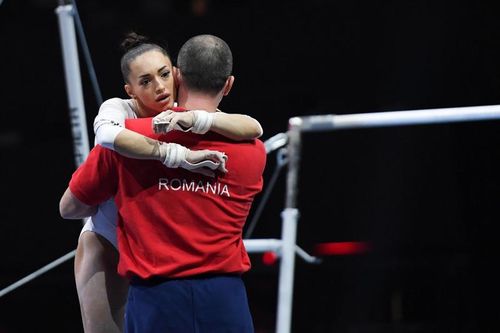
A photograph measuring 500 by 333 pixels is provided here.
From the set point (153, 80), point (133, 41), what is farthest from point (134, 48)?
point (153, 80)

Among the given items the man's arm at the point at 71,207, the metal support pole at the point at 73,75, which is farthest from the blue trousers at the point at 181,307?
the metal support pole at the point at 73,75

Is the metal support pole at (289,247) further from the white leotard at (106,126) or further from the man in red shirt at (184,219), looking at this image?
the white leotard at (106,126)

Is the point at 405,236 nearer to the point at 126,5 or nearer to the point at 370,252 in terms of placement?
the point at 370,252

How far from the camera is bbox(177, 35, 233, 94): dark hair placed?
1964mm

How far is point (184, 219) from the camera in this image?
1.94m

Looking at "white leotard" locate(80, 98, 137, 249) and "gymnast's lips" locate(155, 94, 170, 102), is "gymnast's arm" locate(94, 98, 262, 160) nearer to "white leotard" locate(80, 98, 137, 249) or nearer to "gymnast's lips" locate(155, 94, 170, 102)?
"white leotard" locate(80, 98, 137, 249)

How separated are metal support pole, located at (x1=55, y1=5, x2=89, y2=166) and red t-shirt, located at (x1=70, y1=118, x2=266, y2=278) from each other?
3.25ft

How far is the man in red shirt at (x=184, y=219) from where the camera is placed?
1.92m

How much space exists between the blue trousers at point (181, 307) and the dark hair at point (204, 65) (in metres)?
0.45

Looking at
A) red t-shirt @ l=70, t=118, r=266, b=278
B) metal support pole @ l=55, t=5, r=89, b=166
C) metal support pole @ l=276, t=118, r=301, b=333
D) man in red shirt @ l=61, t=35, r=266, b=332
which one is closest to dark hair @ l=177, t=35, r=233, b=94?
man in red shirt @ l=61, t=35, r=266, b=332

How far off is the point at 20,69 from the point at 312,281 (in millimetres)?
2028

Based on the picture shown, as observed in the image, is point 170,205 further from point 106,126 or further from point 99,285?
point 99,285

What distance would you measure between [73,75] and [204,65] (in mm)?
1121

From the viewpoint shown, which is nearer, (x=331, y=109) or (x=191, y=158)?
(x=191, y=158)
